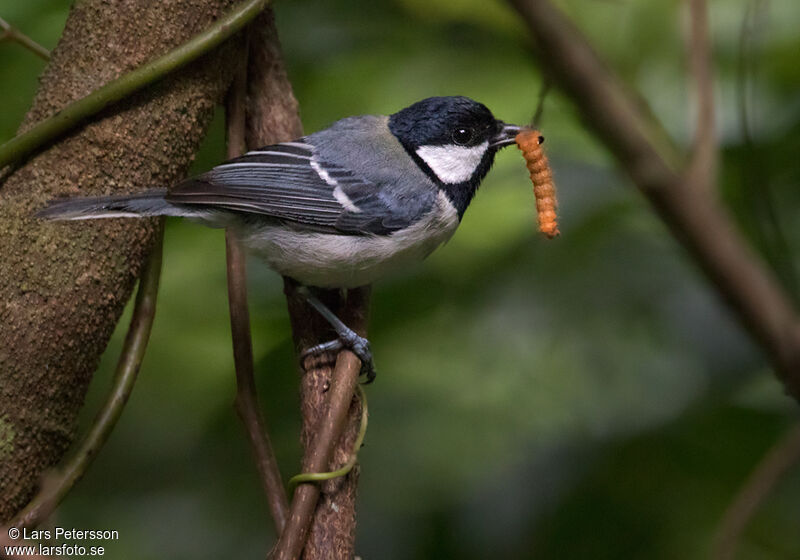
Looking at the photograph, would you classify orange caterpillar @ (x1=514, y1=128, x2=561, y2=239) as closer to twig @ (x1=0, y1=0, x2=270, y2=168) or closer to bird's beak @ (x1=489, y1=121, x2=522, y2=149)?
bird's beak @ (x1=489, y1=121, x2=522, y2=149)

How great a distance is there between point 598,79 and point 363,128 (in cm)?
194

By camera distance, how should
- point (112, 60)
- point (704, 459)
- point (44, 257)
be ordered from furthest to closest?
point (704, 459) → point (112, 60) → point (44, 257)

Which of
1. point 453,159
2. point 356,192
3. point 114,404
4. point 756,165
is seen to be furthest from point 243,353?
point 756,165

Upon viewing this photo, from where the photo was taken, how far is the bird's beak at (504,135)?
2.40 metres

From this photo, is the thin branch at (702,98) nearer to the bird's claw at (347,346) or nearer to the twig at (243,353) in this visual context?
the bird's claw at (347,346)

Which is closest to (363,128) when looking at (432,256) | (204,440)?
(432,256)

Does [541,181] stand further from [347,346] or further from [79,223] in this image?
[79,223]

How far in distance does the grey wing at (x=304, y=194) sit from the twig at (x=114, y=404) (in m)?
0.26

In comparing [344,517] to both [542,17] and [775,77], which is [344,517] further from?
[775,77]

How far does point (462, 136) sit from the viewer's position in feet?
7.99

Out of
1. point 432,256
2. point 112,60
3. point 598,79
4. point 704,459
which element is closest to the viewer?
point 598,79

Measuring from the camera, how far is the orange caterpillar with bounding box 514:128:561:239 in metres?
1.89

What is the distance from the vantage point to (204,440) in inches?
105

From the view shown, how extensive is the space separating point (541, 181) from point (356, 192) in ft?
2.05
